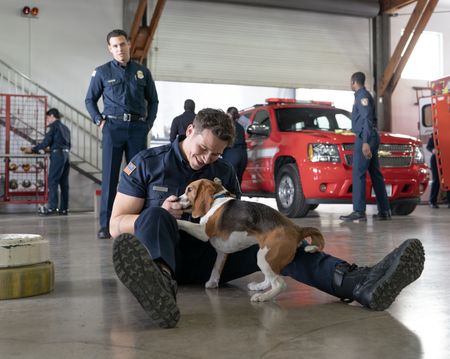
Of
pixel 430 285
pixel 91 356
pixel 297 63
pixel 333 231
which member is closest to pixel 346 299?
pixel 430 285

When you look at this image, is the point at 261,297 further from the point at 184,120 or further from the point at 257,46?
the point at 257,46

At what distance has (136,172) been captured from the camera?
271 cm

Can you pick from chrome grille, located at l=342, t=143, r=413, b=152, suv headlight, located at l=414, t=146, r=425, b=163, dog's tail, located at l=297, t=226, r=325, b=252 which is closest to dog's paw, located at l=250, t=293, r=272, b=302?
dog's tail, located at l=297, t=226, r=325, b=252

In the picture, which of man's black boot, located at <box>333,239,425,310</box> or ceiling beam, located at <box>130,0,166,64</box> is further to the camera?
ceiling beam, located at <box>130,0,166,64</box>

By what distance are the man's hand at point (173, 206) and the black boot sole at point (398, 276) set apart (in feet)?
2.90

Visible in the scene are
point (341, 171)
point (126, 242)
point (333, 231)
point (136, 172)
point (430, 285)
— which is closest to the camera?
point (126, 242)

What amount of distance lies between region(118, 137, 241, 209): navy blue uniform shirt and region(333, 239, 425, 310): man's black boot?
853 mm

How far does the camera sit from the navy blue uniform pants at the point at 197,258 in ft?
7.73

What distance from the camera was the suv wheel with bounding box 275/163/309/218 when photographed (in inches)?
295

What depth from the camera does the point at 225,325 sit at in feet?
7.02

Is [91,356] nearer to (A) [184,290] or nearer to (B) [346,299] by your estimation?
(A) [184,290]

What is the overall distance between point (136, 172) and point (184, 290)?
0.62m

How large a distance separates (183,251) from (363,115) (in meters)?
4.56

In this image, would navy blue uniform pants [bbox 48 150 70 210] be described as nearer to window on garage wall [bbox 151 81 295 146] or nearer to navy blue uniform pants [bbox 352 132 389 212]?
window on garage wall [bbox 151 81 295 146]
